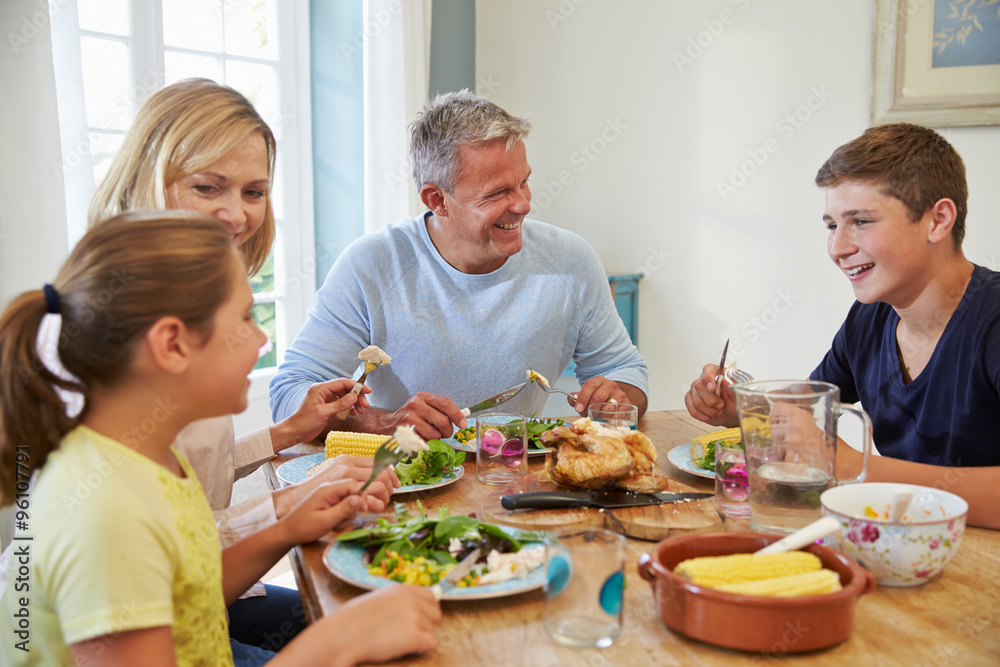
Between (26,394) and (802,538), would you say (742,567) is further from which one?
(26,394)

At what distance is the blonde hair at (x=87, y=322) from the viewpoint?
35.7 inches

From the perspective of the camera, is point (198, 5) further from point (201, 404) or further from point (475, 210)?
point (201, 404)

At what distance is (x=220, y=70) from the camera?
3.52 metres

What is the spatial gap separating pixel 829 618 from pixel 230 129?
4.17ft

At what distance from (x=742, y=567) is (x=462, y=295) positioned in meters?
1.54

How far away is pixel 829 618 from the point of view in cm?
83

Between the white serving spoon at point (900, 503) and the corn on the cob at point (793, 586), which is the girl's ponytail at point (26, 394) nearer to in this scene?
the corn on the cob at point (793, 586)

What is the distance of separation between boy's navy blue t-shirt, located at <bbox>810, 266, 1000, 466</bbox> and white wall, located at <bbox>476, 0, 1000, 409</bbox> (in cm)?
142

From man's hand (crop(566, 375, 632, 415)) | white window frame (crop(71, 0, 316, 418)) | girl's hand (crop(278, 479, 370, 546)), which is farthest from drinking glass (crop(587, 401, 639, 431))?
white window frame (crop(71, 0, 316, 418))

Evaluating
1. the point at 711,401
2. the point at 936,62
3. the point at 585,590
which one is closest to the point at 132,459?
the point at 585,590

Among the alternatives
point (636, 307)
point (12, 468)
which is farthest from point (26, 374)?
point (636, 307)

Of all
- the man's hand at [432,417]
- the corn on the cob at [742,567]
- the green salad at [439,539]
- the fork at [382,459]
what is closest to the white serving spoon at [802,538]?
the corn on the cob at [742,567]

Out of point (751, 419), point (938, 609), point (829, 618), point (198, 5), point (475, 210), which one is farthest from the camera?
point (198, 5)

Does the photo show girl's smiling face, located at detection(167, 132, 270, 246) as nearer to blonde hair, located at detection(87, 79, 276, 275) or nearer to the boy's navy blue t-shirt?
blonde hair, located at detection(87, 79, 276, 275)
